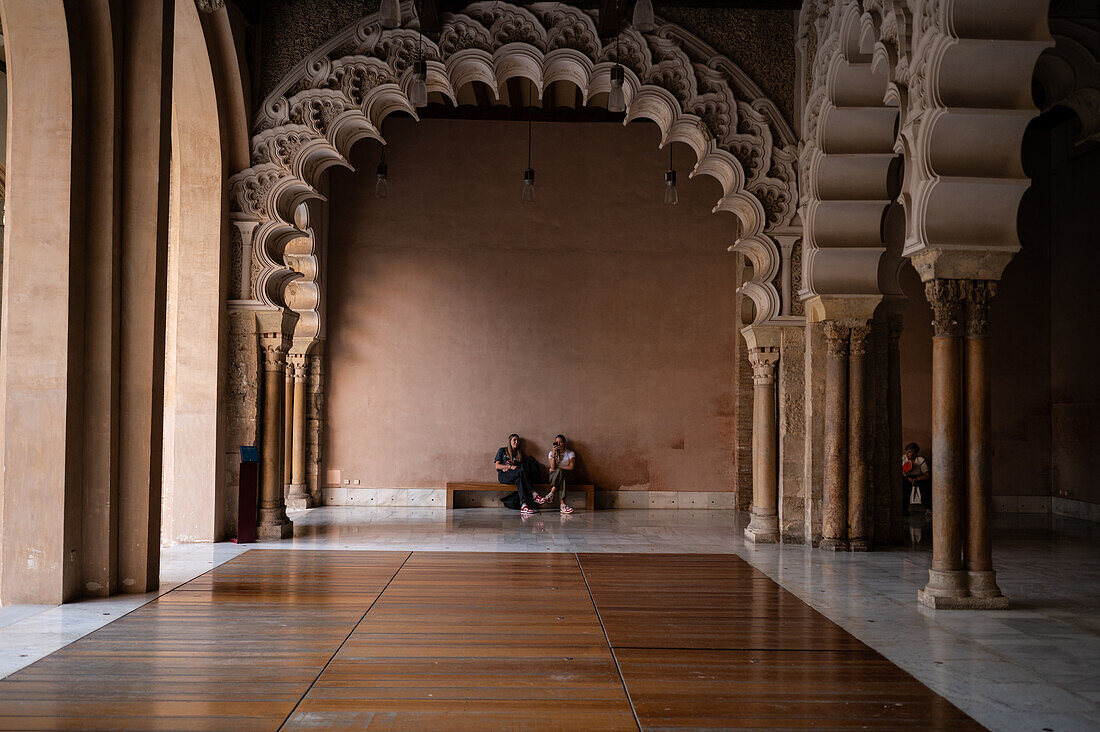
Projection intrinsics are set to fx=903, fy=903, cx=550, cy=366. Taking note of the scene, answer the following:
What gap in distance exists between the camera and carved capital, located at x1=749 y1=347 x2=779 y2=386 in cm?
926

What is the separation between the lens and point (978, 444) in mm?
6105

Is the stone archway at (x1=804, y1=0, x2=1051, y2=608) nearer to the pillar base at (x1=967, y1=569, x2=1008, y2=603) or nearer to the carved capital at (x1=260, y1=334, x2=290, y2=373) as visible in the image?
the pillar base at (x1=967, y1=569, x2=1008, y2=603)

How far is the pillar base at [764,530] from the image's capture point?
9.00m

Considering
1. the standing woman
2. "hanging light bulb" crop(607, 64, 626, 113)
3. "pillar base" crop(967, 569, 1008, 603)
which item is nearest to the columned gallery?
"pillar base" crop(967, 569, 1008, 603)

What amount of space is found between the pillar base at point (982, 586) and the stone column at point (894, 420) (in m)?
2.96

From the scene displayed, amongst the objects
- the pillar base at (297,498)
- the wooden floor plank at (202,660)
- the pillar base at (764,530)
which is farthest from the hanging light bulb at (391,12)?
the pillar base at (297,498)

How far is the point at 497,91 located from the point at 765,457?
4.56 m

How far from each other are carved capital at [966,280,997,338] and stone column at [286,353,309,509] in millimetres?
8443

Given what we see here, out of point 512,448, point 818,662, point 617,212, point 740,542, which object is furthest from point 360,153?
point 818,662

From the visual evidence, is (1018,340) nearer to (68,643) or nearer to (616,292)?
(616,292)

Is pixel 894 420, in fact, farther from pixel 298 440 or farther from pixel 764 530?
pixel 298 440

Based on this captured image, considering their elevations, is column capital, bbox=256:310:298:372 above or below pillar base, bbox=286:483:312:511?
above

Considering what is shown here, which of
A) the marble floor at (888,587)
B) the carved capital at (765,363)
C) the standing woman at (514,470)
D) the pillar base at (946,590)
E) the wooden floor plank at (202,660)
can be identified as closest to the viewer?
the wooden floor plank at (202,660)

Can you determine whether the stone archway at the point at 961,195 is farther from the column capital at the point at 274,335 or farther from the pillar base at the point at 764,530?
the column capital at the point at 274,335
